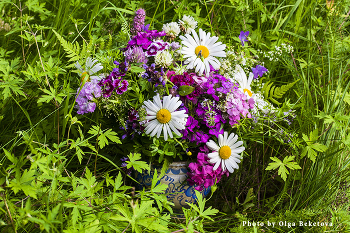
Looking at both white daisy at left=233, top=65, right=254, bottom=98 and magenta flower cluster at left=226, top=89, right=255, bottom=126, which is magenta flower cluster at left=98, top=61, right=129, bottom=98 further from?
white daisy at left=233, top=65, right=254, bottom=98

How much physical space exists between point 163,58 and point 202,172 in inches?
24.6

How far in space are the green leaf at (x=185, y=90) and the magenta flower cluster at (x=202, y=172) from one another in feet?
1.12

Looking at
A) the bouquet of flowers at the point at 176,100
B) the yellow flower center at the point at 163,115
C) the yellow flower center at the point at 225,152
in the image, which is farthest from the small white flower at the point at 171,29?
the yellow flower center at the point at 225,152

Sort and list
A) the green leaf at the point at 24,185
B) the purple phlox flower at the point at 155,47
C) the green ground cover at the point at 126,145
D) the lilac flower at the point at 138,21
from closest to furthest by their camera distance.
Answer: the green leaf at the point at 24,185 → the green ground cover at the point at 126,145 → the purple phlox flower at the point at 155,47 → the lilac flower at the point at 138,21

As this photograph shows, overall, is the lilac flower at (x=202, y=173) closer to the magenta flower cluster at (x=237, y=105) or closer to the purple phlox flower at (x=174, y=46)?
the magenta flower cluster at (x=237, y=105)

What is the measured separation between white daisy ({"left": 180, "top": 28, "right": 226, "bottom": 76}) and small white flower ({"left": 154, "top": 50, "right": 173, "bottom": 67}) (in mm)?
112

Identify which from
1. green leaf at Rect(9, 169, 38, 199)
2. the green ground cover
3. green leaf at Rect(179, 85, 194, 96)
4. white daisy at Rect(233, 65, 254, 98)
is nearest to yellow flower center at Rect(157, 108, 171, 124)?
green leaf at Rect(179, 85, 194, 96)

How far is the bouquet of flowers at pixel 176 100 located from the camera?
1358 millimetres

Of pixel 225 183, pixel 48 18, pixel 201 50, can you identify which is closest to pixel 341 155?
pixel 225 183

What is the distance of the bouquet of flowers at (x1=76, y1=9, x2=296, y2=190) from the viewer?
1358 millimetres

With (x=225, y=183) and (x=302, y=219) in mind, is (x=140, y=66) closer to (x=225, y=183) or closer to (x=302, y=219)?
(x=225, y=183)

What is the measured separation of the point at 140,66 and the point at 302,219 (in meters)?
1.21

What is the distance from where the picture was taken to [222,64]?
62.1 inches

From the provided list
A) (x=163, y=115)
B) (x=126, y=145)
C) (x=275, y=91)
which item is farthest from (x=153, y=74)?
(x=275, y=91)
